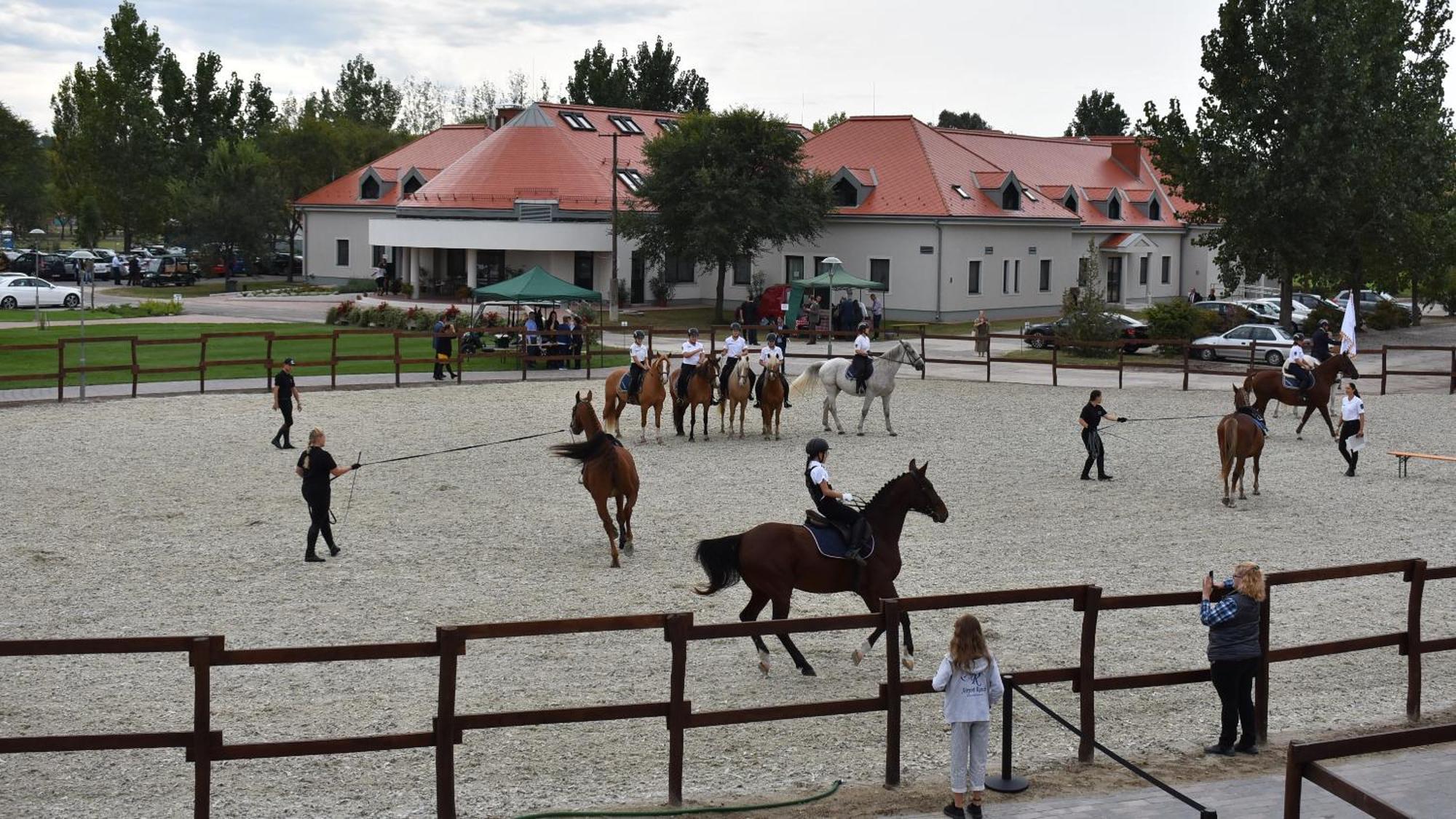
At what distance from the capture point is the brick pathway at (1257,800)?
8.35 m

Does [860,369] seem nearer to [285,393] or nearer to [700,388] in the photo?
[700,388]

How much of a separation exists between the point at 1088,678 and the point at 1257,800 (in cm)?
132

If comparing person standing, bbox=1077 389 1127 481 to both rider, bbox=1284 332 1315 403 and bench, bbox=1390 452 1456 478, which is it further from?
rider, bbox=1284 332 1315 403

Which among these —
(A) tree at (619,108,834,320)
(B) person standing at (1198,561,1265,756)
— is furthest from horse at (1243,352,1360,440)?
(A) tree at (619,108,834,320)

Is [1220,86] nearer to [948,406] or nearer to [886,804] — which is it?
[948,406]

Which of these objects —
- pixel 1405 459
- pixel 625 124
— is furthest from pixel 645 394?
pixel 625 124

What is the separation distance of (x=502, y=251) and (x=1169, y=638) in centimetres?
5061

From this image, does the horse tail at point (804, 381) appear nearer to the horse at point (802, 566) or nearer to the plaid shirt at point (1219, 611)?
the horse at point (802, 566)

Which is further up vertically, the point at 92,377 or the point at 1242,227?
the point at 1242,227

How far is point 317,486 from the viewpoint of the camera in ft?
49.9

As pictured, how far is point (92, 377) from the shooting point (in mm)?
33031

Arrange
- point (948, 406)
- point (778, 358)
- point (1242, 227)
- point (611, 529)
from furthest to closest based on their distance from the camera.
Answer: point (1242, 227) < point (948, 406) < point (778, 358) < point (611, 529)

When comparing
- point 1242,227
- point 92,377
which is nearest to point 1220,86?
point 1242,227

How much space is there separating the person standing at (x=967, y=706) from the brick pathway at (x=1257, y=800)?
20cm
